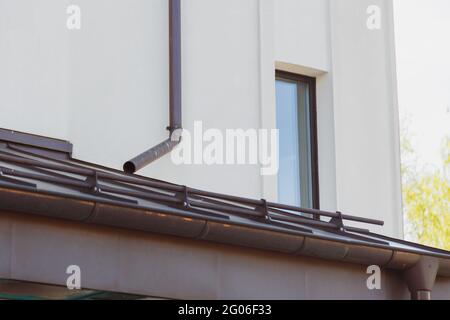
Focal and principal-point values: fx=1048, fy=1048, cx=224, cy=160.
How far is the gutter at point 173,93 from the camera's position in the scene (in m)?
9.16

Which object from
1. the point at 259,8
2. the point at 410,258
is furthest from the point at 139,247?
the point at 259,8

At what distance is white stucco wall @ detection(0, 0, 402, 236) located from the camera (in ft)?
29.0

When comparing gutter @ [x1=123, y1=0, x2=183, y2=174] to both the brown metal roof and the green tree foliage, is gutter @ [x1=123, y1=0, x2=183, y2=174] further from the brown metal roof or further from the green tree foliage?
the green tree foliage

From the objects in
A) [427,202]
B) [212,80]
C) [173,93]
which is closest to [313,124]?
[212,80]

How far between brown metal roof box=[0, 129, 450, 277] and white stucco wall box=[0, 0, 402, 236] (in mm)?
534

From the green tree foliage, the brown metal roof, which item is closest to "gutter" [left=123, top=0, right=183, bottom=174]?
the brown metal roof

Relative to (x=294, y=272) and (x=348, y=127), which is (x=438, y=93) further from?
(x=294, y=272)

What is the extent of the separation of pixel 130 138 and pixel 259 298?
2598 mm

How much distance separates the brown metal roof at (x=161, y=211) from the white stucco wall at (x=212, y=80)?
0.53 meters

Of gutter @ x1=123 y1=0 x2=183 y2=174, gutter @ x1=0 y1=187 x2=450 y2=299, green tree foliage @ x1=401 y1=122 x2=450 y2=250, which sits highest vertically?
green tree foliage @ x1=401 y1=122 x2=450 y2=250

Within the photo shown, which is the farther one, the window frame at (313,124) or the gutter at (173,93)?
the window frame at (313,124)

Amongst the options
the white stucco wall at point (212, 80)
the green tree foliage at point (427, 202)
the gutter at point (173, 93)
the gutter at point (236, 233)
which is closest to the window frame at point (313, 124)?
the white stucco wall at point (212, 80)

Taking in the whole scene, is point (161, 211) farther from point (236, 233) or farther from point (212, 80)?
point (212, 80)

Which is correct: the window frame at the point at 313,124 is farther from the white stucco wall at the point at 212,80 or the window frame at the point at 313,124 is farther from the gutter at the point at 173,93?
the gutter at the point at 173,93
